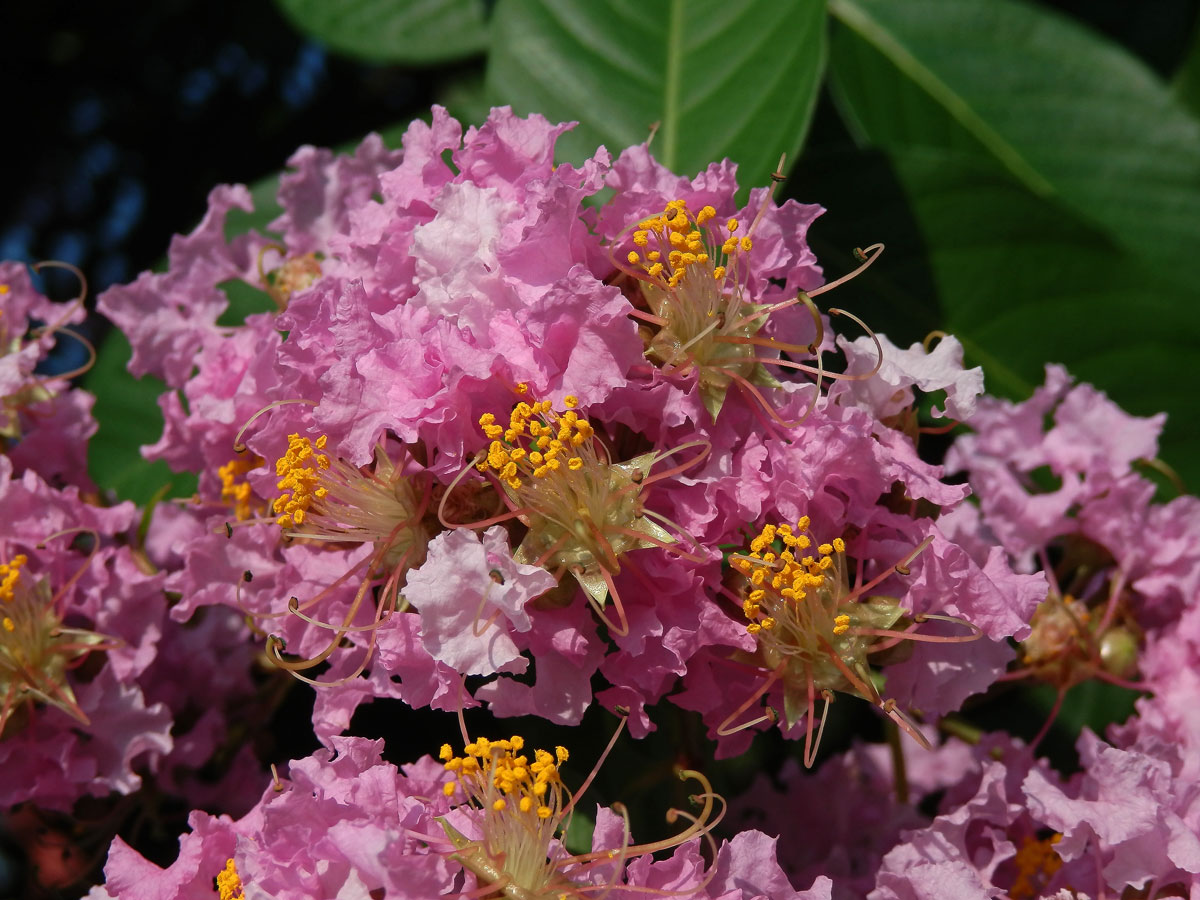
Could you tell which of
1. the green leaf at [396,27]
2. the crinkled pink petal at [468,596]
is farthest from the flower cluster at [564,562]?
the green leaf at [396,27]

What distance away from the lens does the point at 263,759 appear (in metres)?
1.31

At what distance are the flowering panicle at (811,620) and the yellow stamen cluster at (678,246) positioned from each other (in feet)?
A: 0.68

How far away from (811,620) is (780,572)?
0.05 m

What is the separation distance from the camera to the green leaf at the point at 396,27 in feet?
5.91

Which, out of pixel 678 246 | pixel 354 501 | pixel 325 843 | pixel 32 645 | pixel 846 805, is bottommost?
pixel 846 805

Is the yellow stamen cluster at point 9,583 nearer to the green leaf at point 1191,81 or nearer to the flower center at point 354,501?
the flower center at point 354,501

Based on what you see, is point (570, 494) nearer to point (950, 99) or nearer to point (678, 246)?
point (678, 246)

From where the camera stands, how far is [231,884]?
91 centimetres

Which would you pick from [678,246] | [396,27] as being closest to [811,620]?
[678,246]

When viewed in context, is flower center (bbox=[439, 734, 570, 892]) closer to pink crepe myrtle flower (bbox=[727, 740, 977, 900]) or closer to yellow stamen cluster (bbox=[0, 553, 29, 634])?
pink crepe myrtle flower (bbox=[727, 740, 977, 900])

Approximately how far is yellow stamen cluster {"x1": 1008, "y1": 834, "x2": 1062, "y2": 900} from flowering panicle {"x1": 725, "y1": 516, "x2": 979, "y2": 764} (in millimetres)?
235

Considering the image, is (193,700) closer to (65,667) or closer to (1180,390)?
(65,667)

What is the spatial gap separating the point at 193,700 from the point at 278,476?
0.42m

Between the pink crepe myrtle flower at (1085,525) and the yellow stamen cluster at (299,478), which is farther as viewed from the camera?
the pink crepe myrtle flower at (1085,525)
